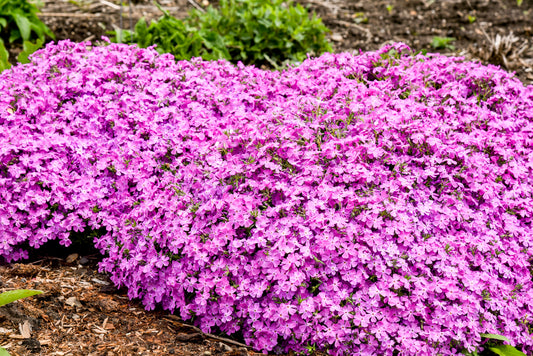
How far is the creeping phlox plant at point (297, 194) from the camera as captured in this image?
A: 2.75m

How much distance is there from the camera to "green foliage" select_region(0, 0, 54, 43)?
19.4ft

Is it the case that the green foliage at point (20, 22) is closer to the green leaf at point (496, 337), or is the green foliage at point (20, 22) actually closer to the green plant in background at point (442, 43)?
the green plant in background at point (442, 43)

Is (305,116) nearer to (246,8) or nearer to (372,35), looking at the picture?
(246,8)

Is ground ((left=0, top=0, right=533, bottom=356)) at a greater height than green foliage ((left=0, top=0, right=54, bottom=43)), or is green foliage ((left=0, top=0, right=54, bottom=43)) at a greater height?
green foliage ((left=0, top=0, right=54, bottom=43))

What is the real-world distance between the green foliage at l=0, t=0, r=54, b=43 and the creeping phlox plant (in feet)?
7.92

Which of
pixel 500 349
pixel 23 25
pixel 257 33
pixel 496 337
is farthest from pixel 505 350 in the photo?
pixel 23 25

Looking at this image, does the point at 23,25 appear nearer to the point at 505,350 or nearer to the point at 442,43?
the point at 442,43

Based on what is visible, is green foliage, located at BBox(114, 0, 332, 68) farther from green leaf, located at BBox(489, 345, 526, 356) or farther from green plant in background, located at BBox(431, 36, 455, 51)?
green leaf, located at BBox(489, 345, 526, 356)

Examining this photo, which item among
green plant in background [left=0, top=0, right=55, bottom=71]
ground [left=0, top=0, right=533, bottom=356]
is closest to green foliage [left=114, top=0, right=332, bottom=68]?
green plant in background [left=0, top=0, right=55, bottom=71]

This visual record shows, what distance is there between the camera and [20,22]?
5895 mm

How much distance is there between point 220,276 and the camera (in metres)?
2.84

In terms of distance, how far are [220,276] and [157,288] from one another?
16.9 inches

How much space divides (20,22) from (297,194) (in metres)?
4.61

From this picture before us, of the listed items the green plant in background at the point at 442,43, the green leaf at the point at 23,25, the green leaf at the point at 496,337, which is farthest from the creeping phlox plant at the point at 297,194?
the green plant in background at the point at 442,43
